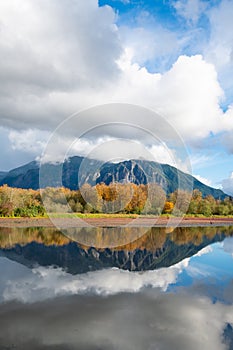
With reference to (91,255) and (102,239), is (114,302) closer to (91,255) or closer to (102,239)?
(91,255)

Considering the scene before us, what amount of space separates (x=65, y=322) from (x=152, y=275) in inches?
273

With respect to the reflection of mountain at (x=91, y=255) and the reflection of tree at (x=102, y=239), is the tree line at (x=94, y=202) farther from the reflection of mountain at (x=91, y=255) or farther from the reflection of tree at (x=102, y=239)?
the reflection of mountain at (x=91, y=255)

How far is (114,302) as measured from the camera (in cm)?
1067

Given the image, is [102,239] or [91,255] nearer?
[91,255]

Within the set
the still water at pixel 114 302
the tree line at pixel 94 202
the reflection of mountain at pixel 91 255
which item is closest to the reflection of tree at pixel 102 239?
the reflection of mountain at pixel 91 255

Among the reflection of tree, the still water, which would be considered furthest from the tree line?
the still water

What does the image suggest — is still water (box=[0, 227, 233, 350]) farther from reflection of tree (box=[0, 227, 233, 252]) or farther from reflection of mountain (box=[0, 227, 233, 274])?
reflection of tree (box=[0, 227, 233, 252])

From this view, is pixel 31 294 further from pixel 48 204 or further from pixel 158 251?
pixel 48 204

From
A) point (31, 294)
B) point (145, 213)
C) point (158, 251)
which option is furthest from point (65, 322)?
point (145, 213)

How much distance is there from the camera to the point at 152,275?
1485 cm

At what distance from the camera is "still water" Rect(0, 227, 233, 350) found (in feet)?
25.3

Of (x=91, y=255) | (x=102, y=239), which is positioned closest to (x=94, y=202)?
(x=102, y=239)

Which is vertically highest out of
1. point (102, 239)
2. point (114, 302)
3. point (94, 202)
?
point (94, 202)

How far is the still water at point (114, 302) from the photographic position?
7.72 meters
